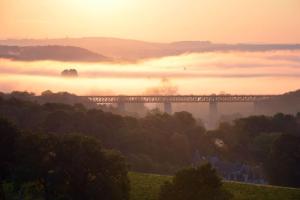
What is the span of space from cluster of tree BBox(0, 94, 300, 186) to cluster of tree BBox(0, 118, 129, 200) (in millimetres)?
19465

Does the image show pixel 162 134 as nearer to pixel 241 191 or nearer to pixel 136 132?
pixel 136 132

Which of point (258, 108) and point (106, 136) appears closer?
point (106, 136)

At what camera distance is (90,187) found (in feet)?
124

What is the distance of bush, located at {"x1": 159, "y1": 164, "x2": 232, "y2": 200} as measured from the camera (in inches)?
1419

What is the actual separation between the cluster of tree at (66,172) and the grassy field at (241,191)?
3348 millimetres

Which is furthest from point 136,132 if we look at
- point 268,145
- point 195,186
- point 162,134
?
point 195,186

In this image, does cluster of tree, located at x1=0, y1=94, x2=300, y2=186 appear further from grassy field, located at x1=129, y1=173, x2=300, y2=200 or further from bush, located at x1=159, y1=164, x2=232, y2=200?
bush, located at x1=159, y1=164, x2=232, y2=200

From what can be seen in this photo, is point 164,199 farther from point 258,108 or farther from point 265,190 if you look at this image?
point 258,108

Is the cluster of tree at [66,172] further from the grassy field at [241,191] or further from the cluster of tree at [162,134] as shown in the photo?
the cluster of tree at [162,134]

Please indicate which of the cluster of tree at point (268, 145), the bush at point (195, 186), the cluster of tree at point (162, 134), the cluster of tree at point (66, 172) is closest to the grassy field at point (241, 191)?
the cluster of tree at point (66, 172)

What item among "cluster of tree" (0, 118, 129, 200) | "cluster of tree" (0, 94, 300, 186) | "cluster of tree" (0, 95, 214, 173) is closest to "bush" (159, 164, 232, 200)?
"cluster of tree" (0, 118, 129, 200)

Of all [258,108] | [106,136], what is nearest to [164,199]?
[106,136]

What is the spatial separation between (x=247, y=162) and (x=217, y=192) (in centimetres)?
3113

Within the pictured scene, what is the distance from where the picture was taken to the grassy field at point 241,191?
42.2 metres
